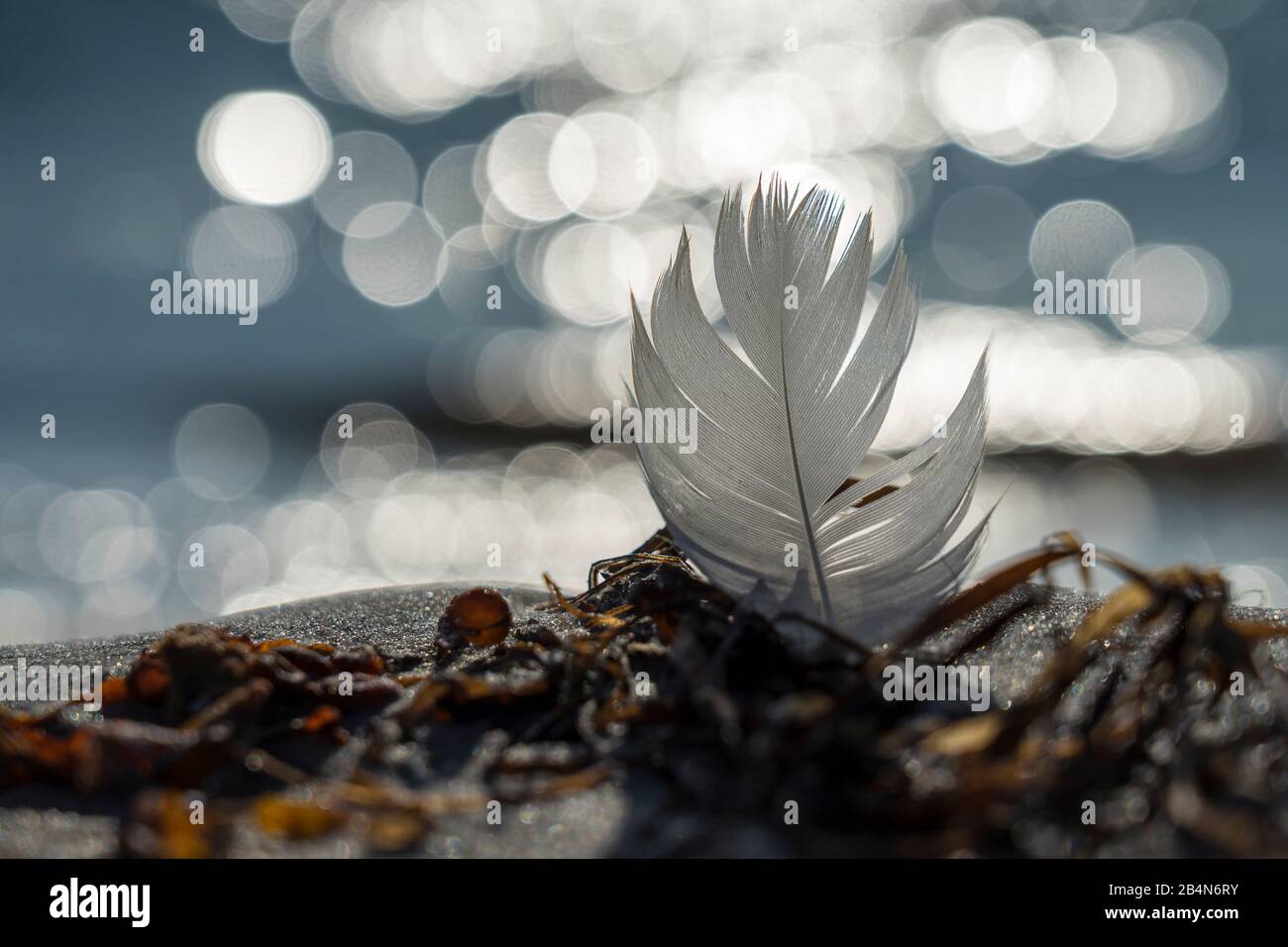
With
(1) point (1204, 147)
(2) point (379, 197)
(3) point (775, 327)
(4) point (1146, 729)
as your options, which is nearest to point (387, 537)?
(3) point (775, 327)

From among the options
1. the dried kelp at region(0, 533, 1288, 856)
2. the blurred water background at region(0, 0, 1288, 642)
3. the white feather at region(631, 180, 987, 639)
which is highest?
the blurred water background at region(0, 0, 1288, 642)

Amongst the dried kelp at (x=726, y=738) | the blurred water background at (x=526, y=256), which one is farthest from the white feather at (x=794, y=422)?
the blurred water background at (x=526, y=256)

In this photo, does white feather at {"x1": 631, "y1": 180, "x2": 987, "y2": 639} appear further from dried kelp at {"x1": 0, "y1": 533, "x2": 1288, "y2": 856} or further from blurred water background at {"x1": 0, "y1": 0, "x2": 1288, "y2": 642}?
blurred water background at {"x1": 0, "y1": 0, "x2": 1288, "y2": 642}

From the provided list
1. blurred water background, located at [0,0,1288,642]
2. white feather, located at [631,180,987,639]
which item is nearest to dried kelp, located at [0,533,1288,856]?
white feather, located at [631,180,987,639]

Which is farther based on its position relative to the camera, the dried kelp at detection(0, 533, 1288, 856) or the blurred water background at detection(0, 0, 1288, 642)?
the blurred water background at detection(0, 0, 1288, 642)

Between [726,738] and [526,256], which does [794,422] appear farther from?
[526,256]

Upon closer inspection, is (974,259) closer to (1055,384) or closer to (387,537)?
(1055,384)

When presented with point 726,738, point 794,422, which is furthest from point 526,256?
point 726,738

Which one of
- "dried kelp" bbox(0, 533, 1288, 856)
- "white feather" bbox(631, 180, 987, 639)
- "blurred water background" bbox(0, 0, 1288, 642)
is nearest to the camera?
"dried kelp" bbox(0, 533, 1288, 856)
